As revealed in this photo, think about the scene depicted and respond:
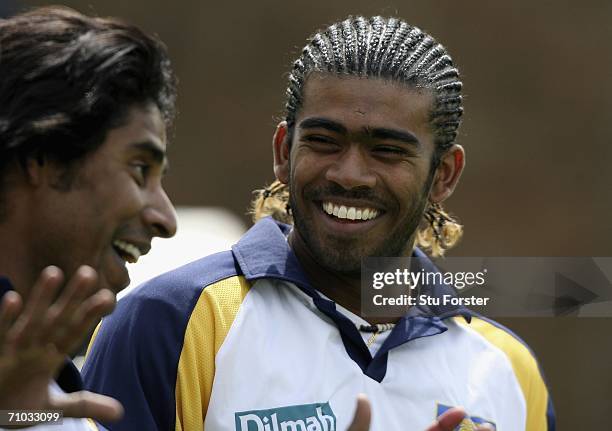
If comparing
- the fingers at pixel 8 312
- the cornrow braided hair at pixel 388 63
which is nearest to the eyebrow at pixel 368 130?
the cornrow braided hair at pixel 388 63

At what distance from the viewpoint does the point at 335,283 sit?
3.36 m

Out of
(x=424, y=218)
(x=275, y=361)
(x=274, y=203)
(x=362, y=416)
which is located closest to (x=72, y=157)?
(x=362, y=416)

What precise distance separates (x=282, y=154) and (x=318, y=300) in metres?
0.54

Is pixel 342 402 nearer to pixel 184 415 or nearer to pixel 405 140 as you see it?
pixel 184 415

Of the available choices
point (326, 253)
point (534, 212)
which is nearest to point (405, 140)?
point (326, 253)

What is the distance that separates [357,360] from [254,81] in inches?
188

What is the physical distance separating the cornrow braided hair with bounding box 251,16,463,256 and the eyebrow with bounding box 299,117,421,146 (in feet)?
0.48

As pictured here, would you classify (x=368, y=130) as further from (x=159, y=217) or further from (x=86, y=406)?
(x=86, y=406)

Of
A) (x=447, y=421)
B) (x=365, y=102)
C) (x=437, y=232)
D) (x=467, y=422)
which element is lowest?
(x=467, y=422)

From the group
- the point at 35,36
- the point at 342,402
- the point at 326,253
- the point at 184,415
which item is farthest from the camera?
the point at 326,253

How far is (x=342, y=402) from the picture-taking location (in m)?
3.05

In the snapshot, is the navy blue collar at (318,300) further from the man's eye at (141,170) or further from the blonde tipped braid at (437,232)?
the man's eye at (141,170)

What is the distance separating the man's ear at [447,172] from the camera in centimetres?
365

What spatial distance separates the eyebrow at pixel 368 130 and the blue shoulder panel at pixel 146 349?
565mm
